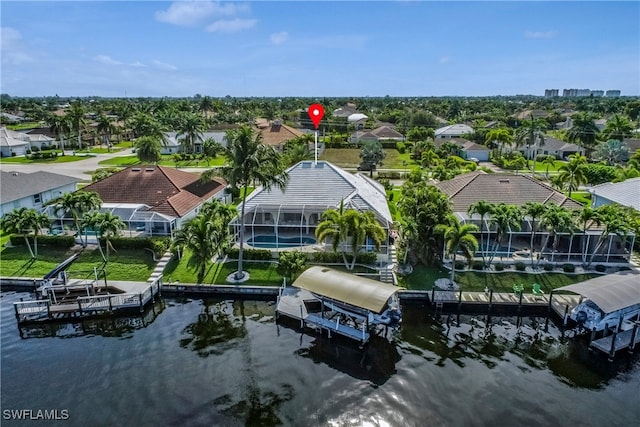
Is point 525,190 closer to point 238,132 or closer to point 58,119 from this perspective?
point 238,132

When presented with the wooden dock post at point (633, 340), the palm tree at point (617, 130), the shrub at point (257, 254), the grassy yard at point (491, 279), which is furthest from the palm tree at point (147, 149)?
the palm tree at point (617, 130)

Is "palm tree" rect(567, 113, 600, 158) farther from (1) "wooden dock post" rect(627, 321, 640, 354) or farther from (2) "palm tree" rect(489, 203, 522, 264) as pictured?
(1) "wooden dock post" rect(627, 321, 640, 354)

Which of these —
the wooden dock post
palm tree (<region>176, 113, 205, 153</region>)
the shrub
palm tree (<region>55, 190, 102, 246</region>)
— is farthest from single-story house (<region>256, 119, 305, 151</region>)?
the wooden dock post

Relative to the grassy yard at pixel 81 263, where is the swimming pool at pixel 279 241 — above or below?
above

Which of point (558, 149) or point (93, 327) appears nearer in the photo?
point (93, 327)

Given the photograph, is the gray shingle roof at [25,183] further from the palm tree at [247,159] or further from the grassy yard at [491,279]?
the grassy yard at [491,279]

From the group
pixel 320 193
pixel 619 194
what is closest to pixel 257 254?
pixel 320 193

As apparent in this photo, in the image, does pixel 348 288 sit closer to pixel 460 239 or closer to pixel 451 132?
pixel 460 239
